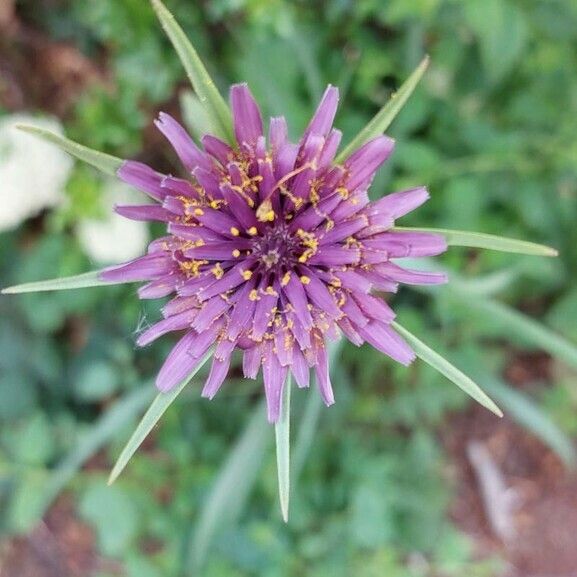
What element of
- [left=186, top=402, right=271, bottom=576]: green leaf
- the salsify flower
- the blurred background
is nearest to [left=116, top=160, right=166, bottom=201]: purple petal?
the salsify flower

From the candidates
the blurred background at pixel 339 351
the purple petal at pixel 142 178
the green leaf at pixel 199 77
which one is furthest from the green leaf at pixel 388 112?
the blurred background at pixel 339 351

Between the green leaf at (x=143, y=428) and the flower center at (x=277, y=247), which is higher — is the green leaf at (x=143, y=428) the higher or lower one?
the lower one

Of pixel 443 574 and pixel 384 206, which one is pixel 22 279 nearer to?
pixel 384 206

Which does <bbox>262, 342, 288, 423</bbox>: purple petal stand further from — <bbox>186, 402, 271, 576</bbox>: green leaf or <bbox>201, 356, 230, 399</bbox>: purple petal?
<bbox>186, 402, 271, 576</bbox>: green leaf

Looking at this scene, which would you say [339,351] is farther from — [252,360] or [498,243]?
[498,243]

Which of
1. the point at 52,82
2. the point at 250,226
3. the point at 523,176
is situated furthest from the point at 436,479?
the point at 52,82

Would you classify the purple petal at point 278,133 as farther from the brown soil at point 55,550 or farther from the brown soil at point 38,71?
the brown soil at point 55,550

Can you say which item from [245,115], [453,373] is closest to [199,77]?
[245,115]
